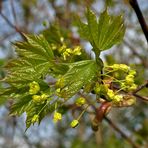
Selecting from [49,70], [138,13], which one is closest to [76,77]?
[49,70]

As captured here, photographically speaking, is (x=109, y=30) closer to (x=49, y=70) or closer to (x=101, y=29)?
(x=101, y=29)

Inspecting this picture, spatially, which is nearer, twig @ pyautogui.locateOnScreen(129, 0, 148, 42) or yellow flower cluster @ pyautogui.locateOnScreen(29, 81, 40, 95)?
yellow flower cluster @ pyautogui.locateOnScreen(29, 81, 40, 95)

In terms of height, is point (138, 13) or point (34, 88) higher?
point (138, 13)

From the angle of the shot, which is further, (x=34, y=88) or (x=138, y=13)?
(x=138, y=13)

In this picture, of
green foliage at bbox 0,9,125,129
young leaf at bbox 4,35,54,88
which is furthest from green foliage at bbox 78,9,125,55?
young leaf at bbox 4,35,54,88

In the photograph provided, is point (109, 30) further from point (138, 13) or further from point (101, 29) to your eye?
point (138, 13)

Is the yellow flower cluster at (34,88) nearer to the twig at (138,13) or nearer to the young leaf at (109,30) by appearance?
the young leaf at (109,30)

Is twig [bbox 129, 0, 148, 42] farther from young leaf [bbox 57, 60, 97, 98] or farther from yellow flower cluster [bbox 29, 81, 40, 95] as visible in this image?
yellow flower cluster [bbox 29, 81, 40, 95]
